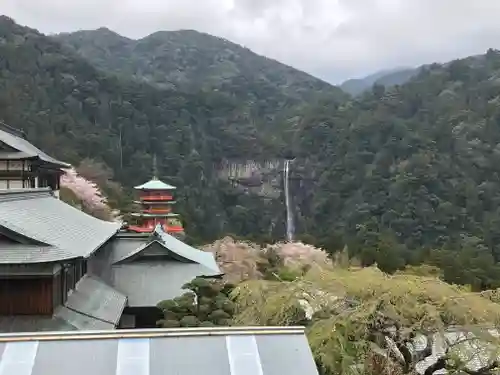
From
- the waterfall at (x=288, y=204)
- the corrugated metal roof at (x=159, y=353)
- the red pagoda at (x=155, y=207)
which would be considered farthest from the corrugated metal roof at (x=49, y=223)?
the waterfall at (x=288, y=204)

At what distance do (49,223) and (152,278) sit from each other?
3.20 meters

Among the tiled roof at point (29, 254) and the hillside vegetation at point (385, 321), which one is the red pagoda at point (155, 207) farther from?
the hillside vegetation at point (385, 321)

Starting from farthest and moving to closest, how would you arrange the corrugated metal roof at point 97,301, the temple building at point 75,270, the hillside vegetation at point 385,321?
the corrugated metal roof at point 97,301
the temple building at point 75,270
the hillside vegetation at point 385,321

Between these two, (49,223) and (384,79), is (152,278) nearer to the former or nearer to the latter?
(49,223)

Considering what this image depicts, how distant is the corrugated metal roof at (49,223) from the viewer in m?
9.75

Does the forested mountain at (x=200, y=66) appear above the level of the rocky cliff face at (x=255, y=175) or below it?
above

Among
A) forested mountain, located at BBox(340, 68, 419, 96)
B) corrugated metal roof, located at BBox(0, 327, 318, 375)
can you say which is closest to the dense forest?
corrugated metal roof, located at BBox(0, 327, 318, 375)

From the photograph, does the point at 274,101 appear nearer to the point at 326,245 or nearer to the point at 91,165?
the point at 91,165

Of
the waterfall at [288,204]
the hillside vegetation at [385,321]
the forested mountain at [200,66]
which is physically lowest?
the waterfall at [288,204]

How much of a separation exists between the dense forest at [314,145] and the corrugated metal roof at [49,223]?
18.3m

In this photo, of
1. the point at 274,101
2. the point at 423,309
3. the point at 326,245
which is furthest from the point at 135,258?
the point at 274,101

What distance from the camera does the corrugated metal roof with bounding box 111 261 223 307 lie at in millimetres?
13406

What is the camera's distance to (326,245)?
36.3 meters

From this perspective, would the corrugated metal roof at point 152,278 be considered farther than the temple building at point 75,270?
Yes
